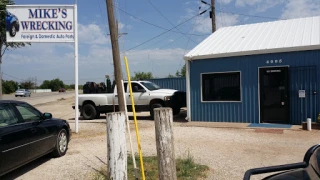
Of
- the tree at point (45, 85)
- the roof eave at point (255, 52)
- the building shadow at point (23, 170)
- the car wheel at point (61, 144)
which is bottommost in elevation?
the building shadow at point (23, 170)

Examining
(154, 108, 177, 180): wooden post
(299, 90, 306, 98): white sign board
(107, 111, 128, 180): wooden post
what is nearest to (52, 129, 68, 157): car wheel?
(107, 111, 128, 180): wooden post

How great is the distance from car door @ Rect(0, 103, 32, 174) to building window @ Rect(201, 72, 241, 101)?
28.4ft

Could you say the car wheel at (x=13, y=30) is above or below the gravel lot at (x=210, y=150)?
above

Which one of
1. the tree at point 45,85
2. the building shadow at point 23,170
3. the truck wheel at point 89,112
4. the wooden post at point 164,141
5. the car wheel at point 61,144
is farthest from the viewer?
the tree at point 45,85

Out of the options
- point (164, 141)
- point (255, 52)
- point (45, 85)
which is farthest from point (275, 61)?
point (45, 85)

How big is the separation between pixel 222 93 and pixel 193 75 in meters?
1.50

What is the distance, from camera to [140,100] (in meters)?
14.9

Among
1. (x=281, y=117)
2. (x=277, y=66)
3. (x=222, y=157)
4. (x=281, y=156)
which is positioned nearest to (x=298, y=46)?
(x=277, y=66)

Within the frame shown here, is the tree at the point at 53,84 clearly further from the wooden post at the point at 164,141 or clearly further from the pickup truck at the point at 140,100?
the wooden post at the point at 164,141

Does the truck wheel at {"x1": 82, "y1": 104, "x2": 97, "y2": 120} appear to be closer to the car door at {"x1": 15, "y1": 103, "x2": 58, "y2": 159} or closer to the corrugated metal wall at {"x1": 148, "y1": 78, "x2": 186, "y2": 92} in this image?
the car door at {"x1": 15, "y1": 103, "x2": 58, "y2": 159}

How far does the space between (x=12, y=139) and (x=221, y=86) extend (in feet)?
30.6

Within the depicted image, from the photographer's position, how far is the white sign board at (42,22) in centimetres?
1152

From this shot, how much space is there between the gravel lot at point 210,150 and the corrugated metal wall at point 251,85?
119 cm

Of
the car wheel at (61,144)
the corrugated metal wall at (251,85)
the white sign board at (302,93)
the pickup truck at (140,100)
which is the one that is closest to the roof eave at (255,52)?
the corrugated metal wall at (251,85)
